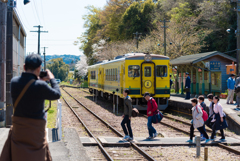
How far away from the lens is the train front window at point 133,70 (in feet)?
55.1

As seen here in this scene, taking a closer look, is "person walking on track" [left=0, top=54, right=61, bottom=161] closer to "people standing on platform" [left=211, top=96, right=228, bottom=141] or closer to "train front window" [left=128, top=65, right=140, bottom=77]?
"people standing on platform" [left=211, top=96, right=228, bottom=141]

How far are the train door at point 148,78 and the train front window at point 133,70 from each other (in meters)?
0.32

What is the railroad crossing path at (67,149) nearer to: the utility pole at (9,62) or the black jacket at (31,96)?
the utility pole at (9,62)

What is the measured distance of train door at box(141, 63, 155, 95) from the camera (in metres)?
16.9

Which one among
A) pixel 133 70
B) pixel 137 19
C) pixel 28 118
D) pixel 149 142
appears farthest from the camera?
pixel 137 19

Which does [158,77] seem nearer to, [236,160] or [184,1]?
[236,160]

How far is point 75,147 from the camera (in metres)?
7.50

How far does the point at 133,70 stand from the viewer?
16828 millimetres

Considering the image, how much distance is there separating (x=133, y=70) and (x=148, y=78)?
37.0 inches

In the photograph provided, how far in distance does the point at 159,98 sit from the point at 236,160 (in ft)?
33.4

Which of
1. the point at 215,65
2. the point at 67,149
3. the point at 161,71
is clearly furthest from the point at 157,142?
the point at 215,65

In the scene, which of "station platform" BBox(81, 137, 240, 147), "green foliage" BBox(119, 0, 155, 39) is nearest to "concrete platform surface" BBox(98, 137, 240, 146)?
"station platform" BBox(81, 137, 240, 147)

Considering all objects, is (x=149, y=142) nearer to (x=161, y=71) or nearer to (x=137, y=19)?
(x=161, y=71)

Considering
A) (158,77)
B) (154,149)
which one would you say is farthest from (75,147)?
(158,77)
